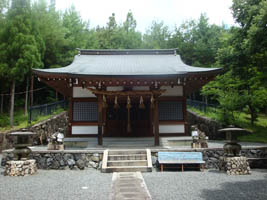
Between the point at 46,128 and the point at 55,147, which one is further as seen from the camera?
the point at 46,128

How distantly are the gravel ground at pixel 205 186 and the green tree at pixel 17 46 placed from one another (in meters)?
12.7

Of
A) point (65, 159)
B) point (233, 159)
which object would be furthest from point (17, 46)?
point (233, 159)

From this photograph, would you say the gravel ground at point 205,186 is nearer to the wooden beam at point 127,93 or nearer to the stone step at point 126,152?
the stone step at point 126,152

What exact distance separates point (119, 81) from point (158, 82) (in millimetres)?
1748

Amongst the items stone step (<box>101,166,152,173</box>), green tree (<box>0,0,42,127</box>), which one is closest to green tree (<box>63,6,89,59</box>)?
green tree (<box>0,0,42,127</box>)

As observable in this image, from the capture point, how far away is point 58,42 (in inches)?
819

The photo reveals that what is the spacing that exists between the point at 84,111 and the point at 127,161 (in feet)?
15.7

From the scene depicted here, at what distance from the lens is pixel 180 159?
7.90 metres

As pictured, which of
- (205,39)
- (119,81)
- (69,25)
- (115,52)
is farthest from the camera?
(205,39)

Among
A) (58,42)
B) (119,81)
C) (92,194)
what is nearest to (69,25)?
(58,42)

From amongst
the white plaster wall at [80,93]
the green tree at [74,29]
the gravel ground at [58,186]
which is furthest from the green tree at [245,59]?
the green tree at [74,29]

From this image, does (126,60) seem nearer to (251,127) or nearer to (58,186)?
(251,127)

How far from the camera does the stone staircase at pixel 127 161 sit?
7570 mm

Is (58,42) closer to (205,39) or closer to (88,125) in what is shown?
(88,125)
